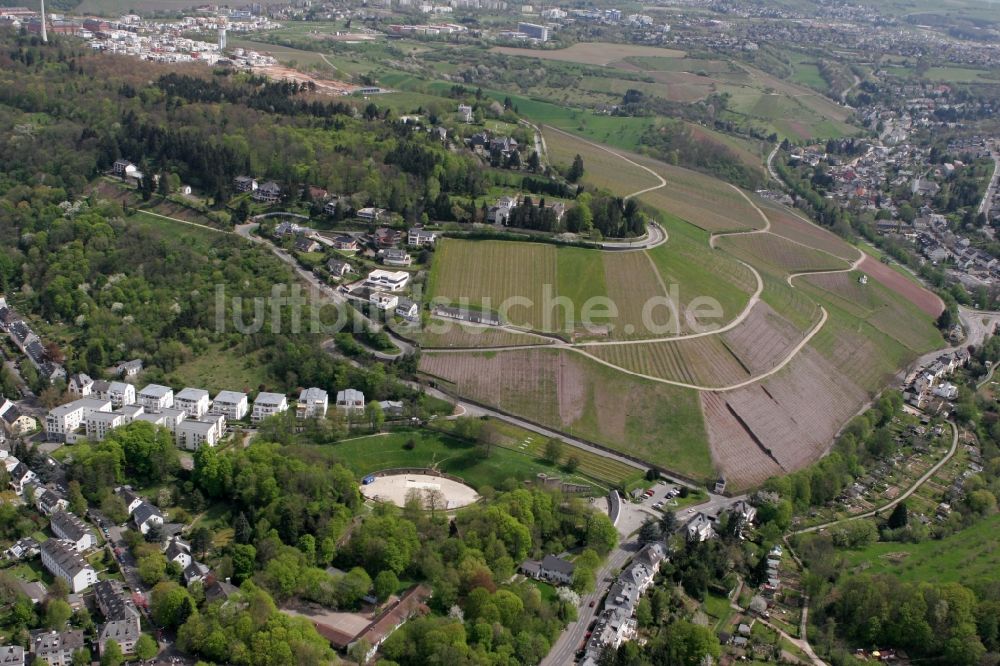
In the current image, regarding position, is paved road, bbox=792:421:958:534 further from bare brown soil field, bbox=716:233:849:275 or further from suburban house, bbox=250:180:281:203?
suburban house, bbox=250:180:281:203

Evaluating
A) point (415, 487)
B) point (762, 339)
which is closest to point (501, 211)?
point (762, 339)


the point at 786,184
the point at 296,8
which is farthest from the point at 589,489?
the point at 296,8

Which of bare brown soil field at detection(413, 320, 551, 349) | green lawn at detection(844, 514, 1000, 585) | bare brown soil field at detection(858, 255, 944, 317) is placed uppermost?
bare brown soil field at detection(413, 320, 551, 349)

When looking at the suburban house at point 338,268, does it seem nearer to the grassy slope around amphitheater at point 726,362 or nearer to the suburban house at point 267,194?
the grassy slope around amphitheater at point 726,362

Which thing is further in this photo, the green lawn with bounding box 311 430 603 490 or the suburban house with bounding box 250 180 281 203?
the suburban house with bounding box 250 180 281 203

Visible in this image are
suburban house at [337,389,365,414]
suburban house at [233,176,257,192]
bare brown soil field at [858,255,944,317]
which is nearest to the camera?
suburban house at [337,389,365,414]

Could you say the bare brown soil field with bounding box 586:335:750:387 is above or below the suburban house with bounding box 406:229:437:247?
below

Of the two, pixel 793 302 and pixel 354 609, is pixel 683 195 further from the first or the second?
pixel 354 609

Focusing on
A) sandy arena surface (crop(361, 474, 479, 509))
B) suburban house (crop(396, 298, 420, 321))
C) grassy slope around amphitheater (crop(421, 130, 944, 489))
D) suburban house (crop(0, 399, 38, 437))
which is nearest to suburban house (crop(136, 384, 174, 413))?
suburban house (crop(0, 399, 38, 437))

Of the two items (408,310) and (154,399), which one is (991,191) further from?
(154,399)
